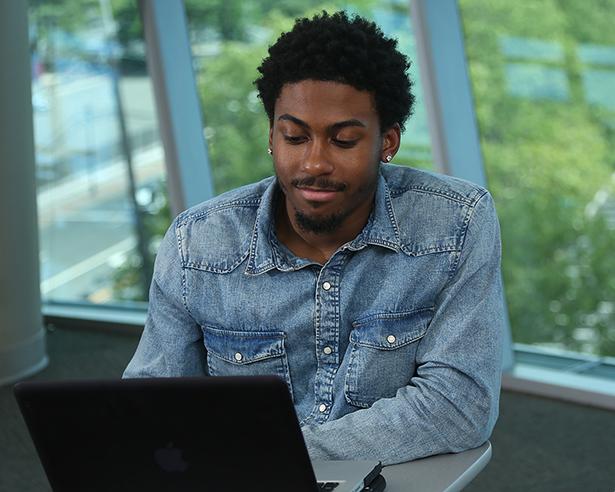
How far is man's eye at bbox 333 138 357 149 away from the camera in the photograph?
1.93 metres

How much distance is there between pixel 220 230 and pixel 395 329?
0.39 metres

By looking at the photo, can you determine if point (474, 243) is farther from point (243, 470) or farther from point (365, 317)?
point (243, 470)

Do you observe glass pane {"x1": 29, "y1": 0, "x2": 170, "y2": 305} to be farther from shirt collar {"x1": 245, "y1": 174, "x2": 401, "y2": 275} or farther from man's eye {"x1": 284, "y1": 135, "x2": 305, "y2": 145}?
man's eye {"x1": 284, "y1": 135, "x2": 305, "y2": 145}

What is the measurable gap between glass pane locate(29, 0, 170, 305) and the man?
3554 mm

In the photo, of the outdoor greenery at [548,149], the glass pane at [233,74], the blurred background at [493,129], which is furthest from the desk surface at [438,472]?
the glass pane at [233,74]

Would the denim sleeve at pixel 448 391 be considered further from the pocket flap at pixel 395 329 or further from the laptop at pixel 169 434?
the laptop at pixel 169 434

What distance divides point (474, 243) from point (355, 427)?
1.32 ft

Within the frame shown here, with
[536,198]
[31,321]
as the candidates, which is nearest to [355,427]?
[536,198]

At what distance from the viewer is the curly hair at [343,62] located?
1.94m

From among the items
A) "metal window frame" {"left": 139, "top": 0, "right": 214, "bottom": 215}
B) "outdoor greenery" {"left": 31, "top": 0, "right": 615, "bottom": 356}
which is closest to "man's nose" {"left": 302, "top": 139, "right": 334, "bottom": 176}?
"outdoor greenery" {"left": 31, "top": 0, "right": 615, "bottom": 356}

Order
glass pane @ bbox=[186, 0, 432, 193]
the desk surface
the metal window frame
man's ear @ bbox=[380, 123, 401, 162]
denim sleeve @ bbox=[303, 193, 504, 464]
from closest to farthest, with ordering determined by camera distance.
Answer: the desk surface → denim sleeve @ bbox=[303, 193, 504, 464] → man's ear @ bbox=[380, 123, 401, 162] → glass pane @ bbox=[186, 0, 432, 193] → the metal window frame

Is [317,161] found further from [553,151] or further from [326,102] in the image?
[553,151]

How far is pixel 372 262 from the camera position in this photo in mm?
2029

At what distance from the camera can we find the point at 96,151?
5789 mm
